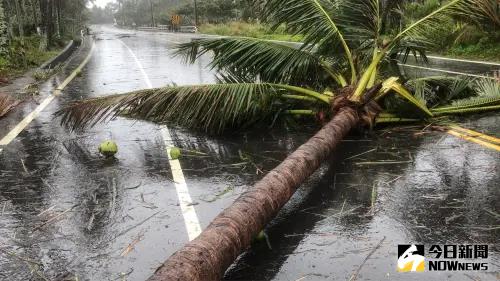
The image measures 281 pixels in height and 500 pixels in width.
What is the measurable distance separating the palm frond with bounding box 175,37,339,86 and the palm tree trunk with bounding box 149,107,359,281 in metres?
2.44

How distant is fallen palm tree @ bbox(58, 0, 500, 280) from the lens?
7.00 meters

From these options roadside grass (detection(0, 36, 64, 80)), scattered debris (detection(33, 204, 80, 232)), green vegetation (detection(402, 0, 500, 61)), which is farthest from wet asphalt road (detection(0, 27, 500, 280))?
green vegetation (detection(402, 0, 500, 61))

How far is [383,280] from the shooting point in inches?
136

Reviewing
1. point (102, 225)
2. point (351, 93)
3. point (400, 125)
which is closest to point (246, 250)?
point (102, 225)

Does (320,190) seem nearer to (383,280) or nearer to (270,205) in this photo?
(270,205)

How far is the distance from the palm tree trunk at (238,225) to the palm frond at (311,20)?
281cm

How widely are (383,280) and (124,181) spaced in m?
3.17

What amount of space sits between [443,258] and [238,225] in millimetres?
1557

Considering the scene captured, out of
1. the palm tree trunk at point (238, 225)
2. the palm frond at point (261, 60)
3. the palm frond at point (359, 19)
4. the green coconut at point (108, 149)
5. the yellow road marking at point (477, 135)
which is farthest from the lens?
the palm frond at point (359, 19)

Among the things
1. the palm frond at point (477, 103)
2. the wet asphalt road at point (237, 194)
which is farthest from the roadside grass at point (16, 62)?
the palm frond at point (477, 103)

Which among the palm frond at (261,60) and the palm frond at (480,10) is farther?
the palm frond at (261,60)

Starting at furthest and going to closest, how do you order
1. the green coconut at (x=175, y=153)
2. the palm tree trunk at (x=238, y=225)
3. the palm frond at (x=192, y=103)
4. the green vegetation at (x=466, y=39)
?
the green vegetation at (x=466, y=39), the palm frond at (x=192, y=103), the green coconut at (x=175, y=153), the palm tree trunk at (x=238, y=225)

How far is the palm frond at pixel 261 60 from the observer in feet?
25.1

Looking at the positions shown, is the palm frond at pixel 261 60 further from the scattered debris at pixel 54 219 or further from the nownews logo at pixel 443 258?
the nownews logo at pixel 443 258
